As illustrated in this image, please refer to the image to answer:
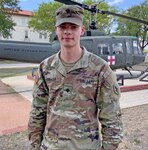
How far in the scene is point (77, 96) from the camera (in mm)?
1777

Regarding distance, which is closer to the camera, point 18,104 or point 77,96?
point 77,96

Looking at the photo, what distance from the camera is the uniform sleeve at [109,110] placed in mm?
1803

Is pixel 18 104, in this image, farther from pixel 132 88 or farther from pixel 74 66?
pixel 74 66

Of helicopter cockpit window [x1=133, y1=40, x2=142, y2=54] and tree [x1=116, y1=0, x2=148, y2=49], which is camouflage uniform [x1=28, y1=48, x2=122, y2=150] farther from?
tree [x1=116, y1=0, x2=148, y2=49]

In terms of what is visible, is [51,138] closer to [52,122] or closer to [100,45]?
[52,122]

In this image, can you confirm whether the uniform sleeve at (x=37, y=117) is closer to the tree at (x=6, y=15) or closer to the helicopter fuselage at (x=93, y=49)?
the helicopter fuselage at (x=93, y=49)

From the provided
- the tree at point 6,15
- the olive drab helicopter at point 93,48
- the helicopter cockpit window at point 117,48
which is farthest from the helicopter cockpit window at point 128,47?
the tree at point 6,15

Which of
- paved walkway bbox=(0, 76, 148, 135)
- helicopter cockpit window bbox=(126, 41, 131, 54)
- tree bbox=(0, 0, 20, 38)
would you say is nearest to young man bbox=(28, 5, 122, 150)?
paved walkway bbox=(0, 76, 148, 135)

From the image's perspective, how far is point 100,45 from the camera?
9.62 m

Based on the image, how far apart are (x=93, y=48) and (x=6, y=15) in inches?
1088

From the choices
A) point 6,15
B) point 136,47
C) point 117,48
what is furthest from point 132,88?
point 6,15

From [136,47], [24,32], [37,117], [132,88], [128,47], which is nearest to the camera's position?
[37,117]

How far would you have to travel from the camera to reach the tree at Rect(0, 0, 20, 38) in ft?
108

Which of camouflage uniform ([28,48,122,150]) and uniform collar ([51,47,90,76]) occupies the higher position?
uniform collar ([51,47,90,76])
